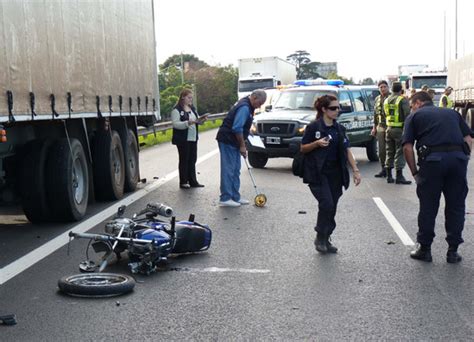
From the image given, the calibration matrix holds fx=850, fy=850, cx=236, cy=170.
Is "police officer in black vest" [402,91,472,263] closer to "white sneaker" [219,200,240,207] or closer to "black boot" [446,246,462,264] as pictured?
"black boot" [446,246,462,264]

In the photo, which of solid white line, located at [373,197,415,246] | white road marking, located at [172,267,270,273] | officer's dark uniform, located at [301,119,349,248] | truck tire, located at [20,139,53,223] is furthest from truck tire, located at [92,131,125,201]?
white road marking, located at [172,267,270,273]

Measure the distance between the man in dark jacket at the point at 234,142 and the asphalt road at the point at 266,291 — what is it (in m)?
1.17

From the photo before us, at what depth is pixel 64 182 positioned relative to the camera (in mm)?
10305

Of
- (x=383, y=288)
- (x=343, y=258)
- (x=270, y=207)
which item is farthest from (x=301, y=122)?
(x=383, y=288)

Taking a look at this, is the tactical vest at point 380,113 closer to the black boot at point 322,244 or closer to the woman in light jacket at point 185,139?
the woman in light jacket at point 185,139

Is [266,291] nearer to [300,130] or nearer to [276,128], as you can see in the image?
[300,130]

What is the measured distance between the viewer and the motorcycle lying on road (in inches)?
273

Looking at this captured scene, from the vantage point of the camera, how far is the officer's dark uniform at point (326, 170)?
28.9ft

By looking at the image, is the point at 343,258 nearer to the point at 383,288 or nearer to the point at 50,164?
the point at 383,288

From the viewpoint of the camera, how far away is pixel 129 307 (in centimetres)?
653

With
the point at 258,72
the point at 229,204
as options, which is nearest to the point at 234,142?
the point at 229,204

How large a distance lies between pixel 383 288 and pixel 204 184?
8.47m

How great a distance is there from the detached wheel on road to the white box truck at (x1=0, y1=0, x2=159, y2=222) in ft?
6.78

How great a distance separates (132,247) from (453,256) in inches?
121
